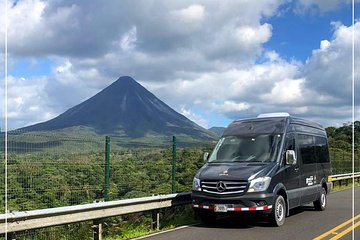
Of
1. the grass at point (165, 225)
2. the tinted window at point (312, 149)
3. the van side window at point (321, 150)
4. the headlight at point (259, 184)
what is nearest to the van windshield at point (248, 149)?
the headlight at point (259, 184)

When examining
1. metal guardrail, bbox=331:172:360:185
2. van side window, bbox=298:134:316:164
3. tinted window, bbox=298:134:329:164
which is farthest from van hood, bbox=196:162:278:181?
metal guardrail, bbox=331:172:360:185

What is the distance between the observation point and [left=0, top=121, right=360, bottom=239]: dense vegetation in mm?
9727

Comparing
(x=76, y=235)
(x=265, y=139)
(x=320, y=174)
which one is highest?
(x=265, y=139)

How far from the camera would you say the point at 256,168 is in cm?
1109

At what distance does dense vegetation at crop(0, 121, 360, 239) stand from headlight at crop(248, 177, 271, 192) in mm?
2849

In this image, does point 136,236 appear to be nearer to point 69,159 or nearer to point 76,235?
point 76,235

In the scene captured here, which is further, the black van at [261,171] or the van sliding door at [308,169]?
the van sliding door at [308,169]

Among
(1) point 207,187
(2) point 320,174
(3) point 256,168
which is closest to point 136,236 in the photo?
(1) point 207,187

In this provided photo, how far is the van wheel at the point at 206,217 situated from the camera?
11633mm

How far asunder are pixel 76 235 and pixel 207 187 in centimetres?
312

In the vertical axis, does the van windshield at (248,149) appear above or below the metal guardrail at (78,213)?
above

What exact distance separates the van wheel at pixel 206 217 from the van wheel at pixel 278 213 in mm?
1465

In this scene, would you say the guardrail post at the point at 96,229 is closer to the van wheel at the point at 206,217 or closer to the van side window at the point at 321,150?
the van wheel at the point at 206,217

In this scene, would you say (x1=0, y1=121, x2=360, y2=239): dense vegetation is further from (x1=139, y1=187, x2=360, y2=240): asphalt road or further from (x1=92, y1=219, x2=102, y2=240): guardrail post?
(x1=139, y1=187, x2=360, y2=240): asphalt road
